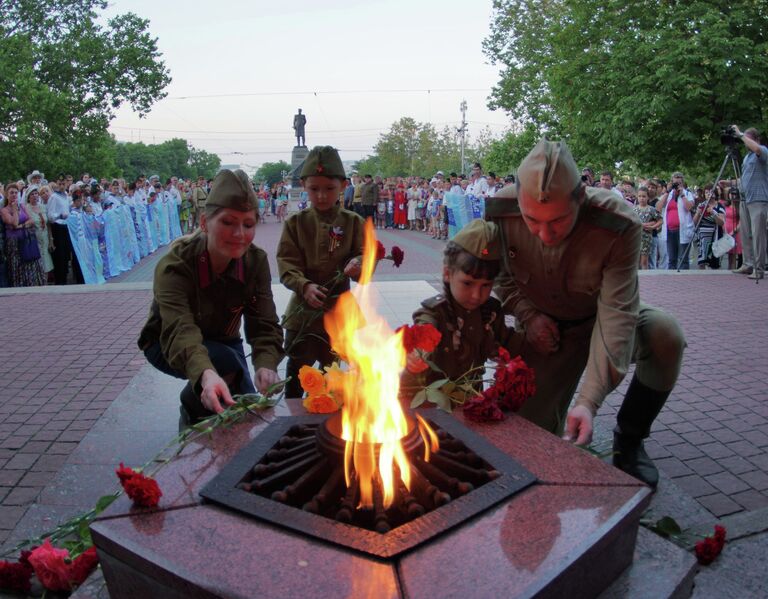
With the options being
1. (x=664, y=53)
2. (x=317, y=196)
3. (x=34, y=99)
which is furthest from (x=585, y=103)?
(x=317, y=196)

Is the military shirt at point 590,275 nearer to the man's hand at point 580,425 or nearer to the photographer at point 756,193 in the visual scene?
the man's hand at point 580,425

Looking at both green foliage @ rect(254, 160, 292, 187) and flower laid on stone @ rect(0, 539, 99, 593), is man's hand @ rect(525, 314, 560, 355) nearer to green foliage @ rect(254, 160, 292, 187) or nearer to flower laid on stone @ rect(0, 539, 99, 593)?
flower laid on stone @ rect(0, 539, 99, 593)

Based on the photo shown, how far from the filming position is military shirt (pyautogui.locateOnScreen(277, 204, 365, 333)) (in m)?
4.21

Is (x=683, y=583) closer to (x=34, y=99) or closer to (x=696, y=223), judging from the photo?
(x=696, y=223)

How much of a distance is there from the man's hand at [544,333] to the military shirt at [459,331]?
0.56 feet

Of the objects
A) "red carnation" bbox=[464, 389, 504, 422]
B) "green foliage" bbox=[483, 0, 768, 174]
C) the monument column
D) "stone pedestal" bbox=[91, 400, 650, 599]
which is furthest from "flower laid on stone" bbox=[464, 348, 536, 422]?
the monument column

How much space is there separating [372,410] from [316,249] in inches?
82.2

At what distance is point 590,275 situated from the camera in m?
2.86

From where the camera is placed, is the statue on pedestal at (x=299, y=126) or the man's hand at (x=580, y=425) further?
the statue on pedestal at (x=299, y=126)

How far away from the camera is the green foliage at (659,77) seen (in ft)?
59.8

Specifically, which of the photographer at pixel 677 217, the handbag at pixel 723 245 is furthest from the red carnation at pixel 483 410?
the photographer at pixel 677 217

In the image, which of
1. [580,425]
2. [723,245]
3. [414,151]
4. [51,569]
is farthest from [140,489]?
[414,151]

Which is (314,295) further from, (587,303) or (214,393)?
(587,303)

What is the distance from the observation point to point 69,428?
4156mm
